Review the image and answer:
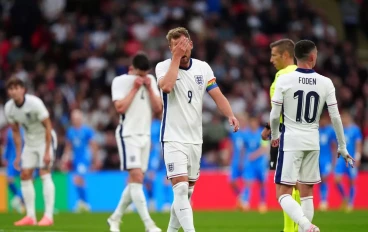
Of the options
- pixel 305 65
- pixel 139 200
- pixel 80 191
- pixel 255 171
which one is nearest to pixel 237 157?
pixel 255 171

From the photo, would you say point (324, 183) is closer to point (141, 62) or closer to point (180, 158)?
point (141, 62)

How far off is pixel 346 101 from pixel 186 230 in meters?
18.1

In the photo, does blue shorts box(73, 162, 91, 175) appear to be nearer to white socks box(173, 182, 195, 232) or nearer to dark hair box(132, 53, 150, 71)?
dark hair box(132, 53, 150, 71)

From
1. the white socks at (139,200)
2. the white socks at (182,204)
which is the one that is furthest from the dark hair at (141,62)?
the white socks at (182,204)

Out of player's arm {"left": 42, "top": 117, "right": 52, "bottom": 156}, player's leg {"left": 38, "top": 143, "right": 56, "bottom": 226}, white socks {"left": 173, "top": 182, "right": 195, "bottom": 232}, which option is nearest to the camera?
white socks {"left": 173, "top": 182, "right": 195, "bottom": 232}

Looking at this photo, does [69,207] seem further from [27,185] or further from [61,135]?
[27,185]

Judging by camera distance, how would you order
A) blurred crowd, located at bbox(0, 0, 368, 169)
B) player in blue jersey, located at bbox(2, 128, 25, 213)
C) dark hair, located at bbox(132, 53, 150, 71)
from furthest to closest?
blurred crowd, located at bbox(0, 0, 368, 169) < player in blue jersey, located at bbox(2, 128, 25, 213) < dark hair, located at bbox(132, 53, 150, 71)

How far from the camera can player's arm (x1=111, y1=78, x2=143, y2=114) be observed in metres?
12.6

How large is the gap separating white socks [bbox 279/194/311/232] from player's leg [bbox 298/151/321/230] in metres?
0.37

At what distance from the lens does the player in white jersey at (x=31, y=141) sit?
569 inches

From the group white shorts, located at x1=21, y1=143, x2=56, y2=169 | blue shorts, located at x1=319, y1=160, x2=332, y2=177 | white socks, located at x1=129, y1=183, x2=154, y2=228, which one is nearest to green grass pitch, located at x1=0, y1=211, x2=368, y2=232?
white shorts, located at x1=21, y1=143, x2=56, y2=169

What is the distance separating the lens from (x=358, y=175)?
79.7 ft

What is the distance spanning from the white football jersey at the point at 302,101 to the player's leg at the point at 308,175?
0.14 m

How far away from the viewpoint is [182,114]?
9844mm
